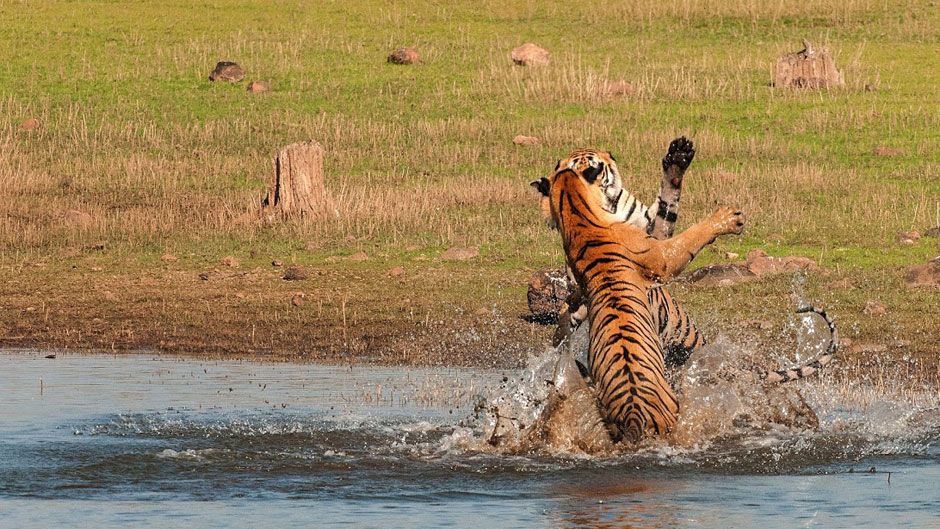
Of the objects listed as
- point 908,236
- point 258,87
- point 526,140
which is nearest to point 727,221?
point 908,236

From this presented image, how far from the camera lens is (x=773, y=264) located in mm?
15148

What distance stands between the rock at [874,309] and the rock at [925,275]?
852 mm

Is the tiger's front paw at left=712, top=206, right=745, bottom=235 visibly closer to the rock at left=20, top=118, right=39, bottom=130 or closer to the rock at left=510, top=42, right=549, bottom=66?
the rock at left=20, top=118, right=39, bottom=130

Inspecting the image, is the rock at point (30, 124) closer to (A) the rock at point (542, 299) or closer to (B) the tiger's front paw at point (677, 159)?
(A) the rock at point (542, 299)

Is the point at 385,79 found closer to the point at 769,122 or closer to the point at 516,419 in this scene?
the point at 769,122

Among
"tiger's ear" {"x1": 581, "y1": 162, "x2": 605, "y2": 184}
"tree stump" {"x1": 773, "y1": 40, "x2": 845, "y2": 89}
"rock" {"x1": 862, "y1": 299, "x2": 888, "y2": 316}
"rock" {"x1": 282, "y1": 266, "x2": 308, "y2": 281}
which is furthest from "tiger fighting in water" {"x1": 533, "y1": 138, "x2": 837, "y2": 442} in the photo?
"tree stump" {"x1": 773, "y1": 40, "x2": 845, "y2": 89}

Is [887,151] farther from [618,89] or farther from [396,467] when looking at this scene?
[396,467]

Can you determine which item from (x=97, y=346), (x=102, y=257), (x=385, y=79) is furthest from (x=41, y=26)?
(x=97, y=346)

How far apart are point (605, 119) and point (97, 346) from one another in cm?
Answer: 1079

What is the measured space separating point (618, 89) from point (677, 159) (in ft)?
54.1

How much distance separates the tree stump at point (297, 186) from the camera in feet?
58.9

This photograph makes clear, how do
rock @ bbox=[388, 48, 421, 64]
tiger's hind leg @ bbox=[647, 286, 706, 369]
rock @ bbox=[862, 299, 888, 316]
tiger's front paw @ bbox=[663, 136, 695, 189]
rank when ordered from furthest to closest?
rock @ bbox=[388, 48, 421, 64] < rock @ bbox=[862, 299, 888, 316] < tiger's hind leg @ bbox=[647, 286, 706, 369] < tiger's front paw @ bbox=[663, 136, 695, 189]

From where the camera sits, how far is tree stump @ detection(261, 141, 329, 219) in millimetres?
17953

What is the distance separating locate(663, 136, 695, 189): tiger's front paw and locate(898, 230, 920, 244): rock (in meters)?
8.37
